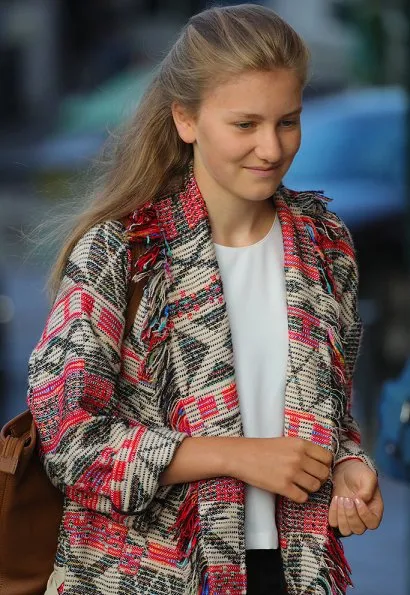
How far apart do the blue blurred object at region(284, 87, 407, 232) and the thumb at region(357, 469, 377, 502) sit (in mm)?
6273

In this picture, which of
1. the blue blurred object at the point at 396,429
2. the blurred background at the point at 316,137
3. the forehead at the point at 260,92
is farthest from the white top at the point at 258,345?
the blue blurred object at the point at 396,429

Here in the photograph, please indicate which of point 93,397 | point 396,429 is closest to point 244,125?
point 93,397

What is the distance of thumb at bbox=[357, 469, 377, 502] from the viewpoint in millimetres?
2615

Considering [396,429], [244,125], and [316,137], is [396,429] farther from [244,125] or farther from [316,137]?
[316,137]

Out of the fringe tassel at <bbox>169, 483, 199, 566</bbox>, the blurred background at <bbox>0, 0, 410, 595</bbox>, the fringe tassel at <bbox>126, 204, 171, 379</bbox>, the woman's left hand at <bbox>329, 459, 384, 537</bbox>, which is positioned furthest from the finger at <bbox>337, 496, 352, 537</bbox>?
the blurred background at <bbox>0, 0, 410, 595</bbox>

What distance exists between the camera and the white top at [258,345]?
8.73ft

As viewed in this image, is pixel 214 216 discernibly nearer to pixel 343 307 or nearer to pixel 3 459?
pixel 343 307

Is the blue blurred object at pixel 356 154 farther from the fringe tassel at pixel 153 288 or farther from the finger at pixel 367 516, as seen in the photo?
the finger at pixel 367 516

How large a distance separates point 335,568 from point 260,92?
921 mm

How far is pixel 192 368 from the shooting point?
8.69 feet

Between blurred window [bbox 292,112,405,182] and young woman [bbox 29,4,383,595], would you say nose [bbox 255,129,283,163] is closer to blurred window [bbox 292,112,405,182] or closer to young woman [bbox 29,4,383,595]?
young woman [bbox 29,4,383,595]

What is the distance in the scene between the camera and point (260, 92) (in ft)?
8.46

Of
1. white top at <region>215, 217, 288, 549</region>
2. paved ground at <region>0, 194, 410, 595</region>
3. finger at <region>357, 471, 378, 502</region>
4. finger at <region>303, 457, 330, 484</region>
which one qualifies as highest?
white top at <region>215, 217, 288, 549</region>

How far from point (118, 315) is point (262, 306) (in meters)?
0.30
